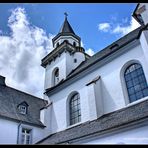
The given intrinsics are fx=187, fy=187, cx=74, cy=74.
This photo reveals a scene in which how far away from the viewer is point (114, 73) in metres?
13.8

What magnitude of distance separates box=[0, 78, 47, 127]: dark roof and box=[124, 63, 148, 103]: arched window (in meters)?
8.97

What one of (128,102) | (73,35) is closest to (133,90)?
(128,102)

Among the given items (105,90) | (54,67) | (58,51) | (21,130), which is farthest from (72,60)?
(21,130)

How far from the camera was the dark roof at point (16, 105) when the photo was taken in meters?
15.6

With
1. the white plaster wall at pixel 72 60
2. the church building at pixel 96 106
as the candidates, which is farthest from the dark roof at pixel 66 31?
the church building at pixel 96 106

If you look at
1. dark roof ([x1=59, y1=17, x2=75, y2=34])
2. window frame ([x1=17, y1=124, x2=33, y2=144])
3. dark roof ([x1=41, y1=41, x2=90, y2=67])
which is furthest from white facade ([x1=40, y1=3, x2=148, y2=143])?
dark roof ([x1=59, y1=17, x2=75, y2=34])

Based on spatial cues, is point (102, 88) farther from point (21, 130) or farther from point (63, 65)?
point (63, 65)

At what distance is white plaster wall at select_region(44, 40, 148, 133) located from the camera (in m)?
12.8

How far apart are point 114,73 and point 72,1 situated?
12.8 m

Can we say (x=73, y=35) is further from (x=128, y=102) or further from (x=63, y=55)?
(x=128, y=102)

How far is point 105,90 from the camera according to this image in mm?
13891

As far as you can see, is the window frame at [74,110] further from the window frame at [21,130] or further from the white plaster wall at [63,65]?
the white plaster wall at [63,65]

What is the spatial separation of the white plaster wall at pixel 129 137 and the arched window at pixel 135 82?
3.32 m

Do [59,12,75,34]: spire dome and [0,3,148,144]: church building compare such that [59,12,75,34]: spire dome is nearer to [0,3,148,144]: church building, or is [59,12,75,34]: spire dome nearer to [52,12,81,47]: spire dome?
[52,12,81,47]: spire dome
